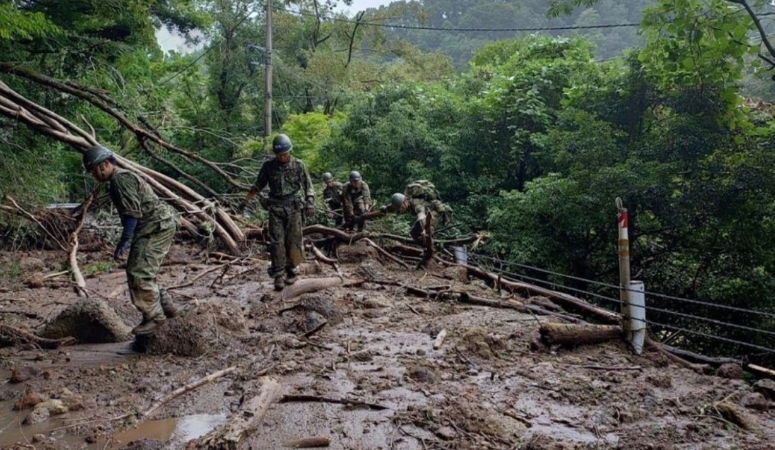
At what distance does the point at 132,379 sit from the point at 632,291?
4.21m

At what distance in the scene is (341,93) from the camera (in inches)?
894

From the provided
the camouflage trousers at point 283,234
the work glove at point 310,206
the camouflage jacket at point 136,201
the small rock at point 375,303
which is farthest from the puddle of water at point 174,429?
the work glove at point 310,206

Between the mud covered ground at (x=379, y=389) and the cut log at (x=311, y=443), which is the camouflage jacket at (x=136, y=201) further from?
the cut log at (x=311, y=443)

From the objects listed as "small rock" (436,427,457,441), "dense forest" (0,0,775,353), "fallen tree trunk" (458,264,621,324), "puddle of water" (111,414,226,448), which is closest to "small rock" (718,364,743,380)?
"fallen tree trunk" (458,264,621,324)

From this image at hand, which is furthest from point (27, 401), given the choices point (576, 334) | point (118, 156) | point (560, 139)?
point (560, 139)

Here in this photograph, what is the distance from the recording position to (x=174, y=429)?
Answer: 360 centimetres

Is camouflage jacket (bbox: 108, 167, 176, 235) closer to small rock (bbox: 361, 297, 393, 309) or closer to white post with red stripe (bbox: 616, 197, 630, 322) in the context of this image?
small rock (bbox: 361, 297, 393, 309)

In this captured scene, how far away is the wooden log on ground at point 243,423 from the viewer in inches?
125

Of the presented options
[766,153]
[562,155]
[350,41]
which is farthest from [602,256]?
[350,41]

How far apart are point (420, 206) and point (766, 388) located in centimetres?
628

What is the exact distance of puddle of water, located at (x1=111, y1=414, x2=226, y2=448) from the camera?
11.3ft

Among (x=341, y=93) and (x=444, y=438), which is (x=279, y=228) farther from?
(x=341, y=93)

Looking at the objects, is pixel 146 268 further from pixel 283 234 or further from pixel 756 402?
pixel 756 402

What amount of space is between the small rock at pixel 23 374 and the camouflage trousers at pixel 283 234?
3179mm
